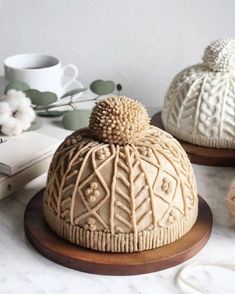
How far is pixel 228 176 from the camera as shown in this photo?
90cm

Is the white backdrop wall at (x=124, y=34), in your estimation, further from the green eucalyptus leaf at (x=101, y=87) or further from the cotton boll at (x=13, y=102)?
the cotton boll at (x=13, y=102)

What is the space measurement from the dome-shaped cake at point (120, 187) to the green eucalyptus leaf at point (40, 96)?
31 centimetres

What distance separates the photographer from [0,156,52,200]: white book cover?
2.72 feet

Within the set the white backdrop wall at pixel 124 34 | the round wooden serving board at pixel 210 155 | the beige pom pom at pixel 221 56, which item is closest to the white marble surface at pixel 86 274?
the round wooden serving board at pixel 210 155

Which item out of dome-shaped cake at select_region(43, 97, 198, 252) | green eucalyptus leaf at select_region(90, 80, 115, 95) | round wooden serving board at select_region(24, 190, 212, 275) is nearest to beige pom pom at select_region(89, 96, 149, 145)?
dome-shaped cake at select_region(43, 97, 198, 252)

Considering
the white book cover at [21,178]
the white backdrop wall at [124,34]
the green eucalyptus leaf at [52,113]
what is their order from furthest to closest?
the white backdrop wall at [124,34] < the green eucalyptus leaf at [52,113] < the white book cover at [21,178]

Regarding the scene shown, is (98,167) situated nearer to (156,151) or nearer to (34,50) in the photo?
(156,151)

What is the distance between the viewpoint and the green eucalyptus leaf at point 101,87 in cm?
108

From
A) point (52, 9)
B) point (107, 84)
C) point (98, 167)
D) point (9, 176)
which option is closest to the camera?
point (98, 167)

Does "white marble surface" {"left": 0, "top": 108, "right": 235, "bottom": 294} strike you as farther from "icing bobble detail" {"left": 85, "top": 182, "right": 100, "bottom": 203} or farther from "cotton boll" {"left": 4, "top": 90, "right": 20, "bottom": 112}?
"cotton boll" {"left": 4, "top": 90, "right": 20, "bottom": 112}

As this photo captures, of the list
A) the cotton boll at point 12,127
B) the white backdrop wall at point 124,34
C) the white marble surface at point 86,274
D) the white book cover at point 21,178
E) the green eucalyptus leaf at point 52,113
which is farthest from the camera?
the white backdrop wall at point 124,34

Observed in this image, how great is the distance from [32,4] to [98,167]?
64 centimetres

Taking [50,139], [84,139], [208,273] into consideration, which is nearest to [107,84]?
[50,139]

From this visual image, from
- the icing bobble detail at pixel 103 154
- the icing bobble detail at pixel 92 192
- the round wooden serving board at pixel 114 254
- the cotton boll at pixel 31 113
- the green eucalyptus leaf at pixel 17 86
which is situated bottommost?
the round wooden serving board at pixel 114 254
